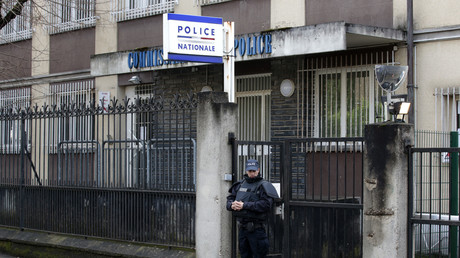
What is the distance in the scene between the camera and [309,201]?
837cm

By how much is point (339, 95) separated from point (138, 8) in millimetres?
6434

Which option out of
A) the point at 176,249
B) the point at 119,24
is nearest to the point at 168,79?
the point at 119,24

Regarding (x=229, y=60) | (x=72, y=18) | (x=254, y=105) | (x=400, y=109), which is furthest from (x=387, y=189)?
(x=72, y=18)

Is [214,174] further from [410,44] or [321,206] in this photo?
[410,44]

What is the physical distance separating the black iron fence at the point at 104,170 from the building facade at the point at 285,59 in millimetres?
3182

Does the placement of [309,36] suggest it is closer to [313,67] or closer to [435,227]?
[313,67]

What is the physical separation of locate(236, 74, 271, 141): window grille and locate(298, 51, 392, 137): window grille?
1.08m

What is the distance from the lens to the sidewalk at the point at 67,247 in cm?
984

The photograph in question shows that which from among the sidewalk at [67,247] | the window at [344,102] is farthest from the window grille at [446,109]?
the sidewalk at [67,247]

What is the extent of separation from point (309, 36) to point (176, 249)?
15.6ft

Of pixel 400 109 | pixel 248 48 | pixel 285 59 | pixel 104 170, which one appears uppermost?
pixel 248 48

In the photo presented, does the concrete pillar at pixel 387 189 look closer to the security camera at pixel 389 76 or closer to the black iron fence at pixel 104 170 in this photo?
the security camera at pixel 389 76

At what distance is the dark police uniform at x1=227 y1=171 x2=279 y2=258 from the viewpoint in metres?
8.18

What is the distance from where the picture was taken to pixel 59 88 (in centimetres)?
1866
